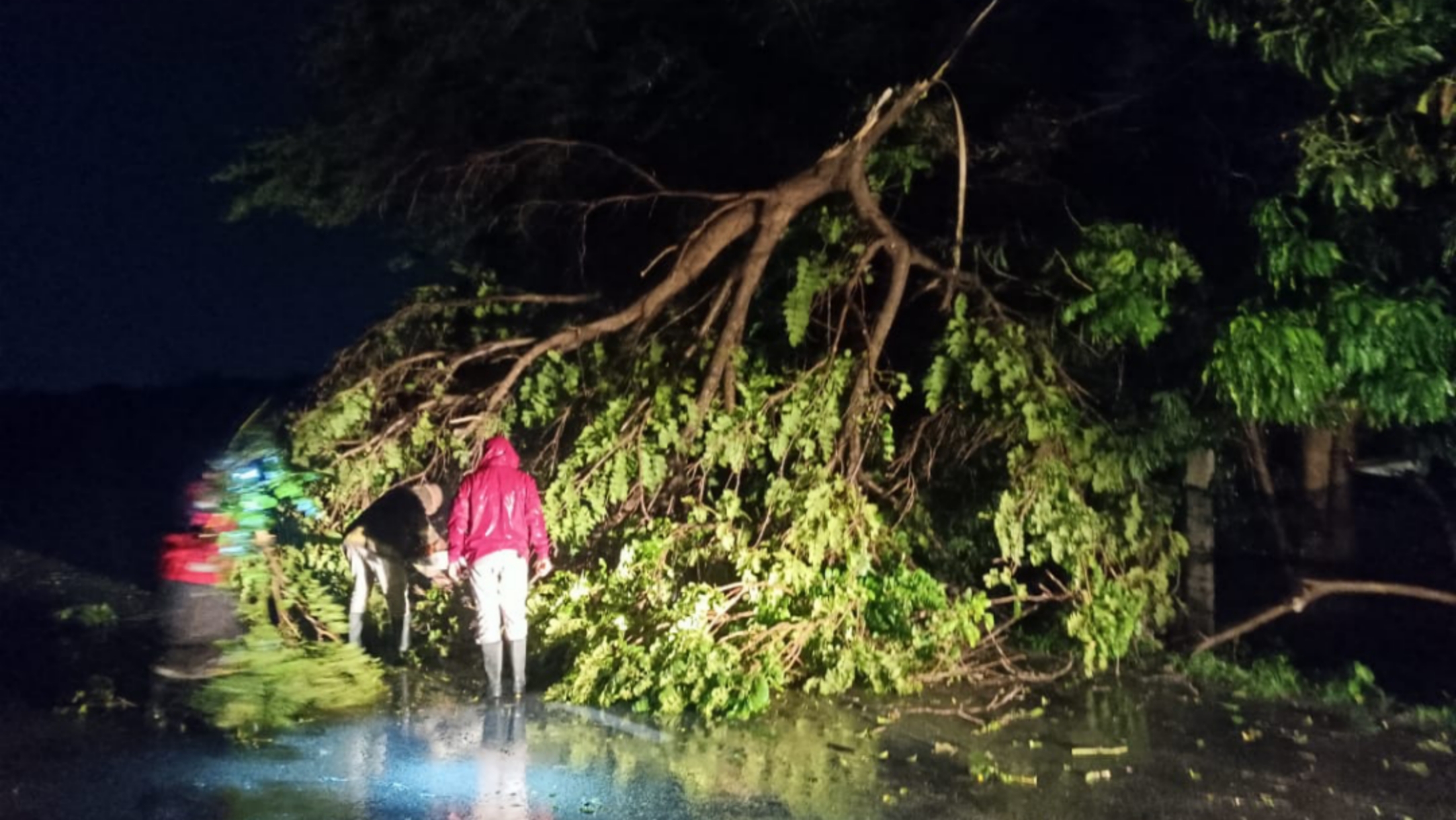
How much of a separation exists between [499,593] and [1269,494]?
5.44 meters

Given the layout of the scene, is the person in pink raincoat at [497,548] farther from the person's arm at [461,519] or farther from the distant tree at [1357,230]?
the distant tree at [1357,230]

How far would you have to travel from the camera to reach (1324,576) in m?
9.53

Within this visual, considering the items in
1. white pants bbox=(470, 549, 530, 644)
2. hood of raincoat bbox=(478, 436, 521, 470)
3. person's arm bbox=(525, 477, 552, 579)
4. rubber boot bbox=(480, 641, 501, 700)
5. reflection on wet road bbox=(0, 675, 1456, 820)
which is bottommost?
reflection on wet road bbox=(0, 675, 1456, 820)

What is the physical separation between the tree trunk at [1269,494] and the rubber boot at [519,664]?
201 inches

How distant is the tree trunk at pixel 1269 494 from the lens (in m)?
9.56

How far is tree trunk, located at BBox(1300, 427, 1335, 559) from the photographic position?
9680mm

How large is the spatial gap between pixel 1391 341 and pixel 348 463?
6.57 m

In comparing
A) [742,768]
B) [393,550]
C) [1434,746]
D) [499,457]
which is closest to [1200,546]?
[1434,746]

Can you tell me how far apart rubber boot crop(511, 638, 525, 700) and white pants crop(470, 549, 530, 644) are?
0.03m

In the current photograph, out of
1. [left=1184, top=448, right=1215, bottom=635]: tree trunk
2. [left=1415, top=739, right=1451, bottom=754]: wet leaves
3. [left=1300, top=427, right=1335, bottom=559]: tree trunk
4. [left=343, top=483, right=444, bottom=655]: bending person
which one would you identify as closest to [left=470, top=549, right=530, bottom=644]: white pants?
[left=343, top=483, right=444, bottom=655]: bending person

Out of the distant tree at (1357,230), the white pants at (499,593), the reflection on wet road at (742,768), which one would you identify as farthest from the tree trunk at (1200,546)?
the white pants at (499,593)

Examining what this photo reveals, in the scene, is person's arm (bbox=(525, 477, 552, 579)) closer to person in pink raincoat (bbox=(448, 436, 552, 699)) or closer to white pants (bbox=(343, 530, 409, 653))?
person in pink raincoat (bbox=(448, 436, 552, 699))

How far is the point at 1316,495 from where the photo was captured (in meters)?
9.74

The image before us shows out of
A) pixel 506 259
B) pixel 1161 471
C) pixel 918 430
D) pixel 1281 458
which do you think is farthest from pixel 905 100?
pixel 506 259
